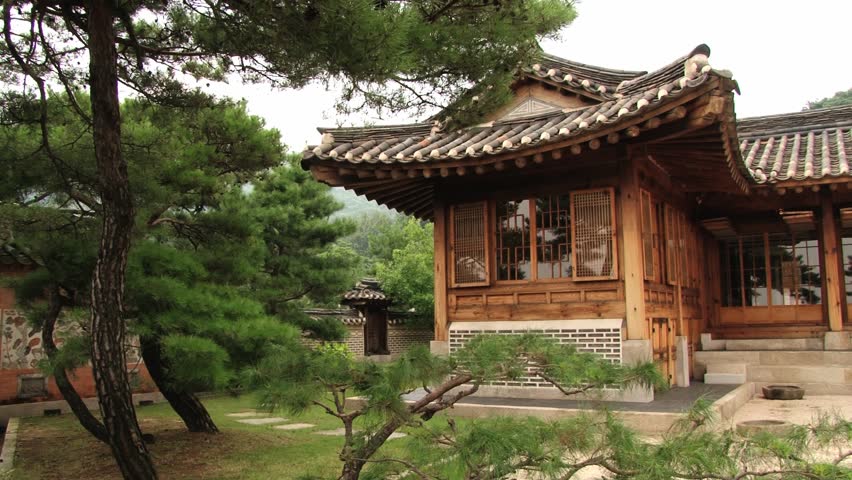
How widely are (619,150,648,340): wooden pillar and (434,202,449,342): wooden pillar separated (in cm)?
220

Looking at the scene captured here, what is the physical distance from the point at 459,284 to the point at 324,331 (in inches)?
258

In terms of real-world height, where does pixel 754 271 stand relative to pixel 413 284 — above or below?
below

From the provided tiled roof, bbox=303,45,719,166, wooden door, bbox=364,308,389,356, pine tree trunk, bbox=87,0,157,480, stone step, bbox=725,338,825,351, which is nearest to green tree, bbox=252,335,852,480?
pine tree trunk, bbox=87,0,157,480

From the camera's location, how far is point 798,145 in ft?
33.8

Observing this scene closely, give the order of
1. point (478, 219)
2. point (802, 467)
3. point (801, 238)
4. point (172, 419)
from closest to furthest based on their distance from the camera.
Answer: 1. point (802, 467)
2. point (478, 219)
3. point (172, 419)
4. point (801, 238)

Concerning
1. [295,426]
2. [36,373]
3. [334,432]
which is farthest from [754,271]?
[36,373]

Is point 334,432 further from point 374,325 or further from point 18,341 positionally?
point 374,325

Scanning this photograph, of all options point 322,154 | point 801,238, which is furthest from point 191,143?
point 801,238

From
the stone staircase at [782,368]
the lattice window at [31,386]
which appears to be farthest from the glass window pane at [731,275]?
the lattice window at [31,386]

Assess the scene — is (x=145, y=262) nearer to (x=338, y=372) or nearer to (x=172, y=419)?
(x=338, y=372)

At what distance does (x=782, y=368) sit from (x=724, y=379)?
918 mm

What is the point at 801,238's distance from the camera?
401 inches

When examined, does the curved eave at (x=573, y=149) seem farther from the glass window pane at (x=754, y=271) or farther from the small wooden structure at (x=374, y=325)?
the small wooden structure at (x=374, y=325)

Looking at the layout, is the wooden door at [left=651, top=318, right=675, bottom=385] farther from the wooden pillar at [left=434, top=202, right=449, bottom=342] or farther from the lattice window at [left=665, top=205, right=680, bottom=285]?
the wooden pillar at [left=434, top=202, right=449, bottom=342]
